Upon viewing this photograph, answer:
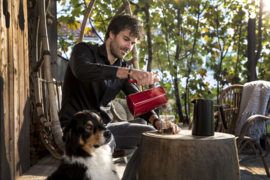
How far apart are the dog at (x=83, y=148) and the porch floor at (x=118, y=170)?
1.01 metres

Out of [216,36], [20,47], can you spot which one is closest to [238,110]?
[216,36]

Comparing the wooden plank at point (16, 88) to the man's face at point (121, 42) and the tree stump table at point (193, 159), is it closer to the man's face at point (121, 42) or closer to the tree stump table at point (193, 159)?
the man's face at point (121, 42)

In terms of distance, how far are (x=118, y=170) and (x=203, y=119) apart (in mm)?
1580

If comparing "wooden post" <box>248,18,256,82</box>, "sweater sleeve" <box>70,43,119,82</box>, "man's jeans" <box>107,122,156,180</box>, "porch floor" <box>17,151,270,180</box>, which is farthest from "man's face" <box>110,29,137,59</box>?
"wooden post" <box>248,18,256,82</box>

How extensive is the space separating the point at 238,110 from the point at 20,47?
269 cm

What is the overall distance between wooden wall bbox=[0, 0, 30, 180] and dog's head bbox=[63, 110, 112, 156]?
64 centimetres

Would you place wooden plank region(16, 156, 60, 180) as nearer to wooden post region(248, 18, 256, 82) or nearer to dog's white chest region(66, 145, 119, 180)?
dog's white chest region(66, 145, 119, 180)

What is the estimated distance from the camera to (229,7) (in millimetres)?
4707

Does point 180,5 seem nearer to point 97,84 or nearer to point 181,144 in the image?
point 97,84

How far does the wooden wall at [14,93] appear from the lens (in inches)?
73.5

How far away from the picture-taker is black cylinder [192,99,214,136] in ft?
4.59

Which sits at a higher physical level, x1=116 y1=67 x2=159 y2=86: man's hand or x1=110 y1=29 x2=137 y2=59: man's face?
x1=110 y1=29 x2=137 y2=59: man's face

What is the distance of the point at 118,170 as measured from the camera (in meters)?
2.71

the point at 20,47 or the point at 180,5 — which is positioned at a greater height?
the point at 180,5
